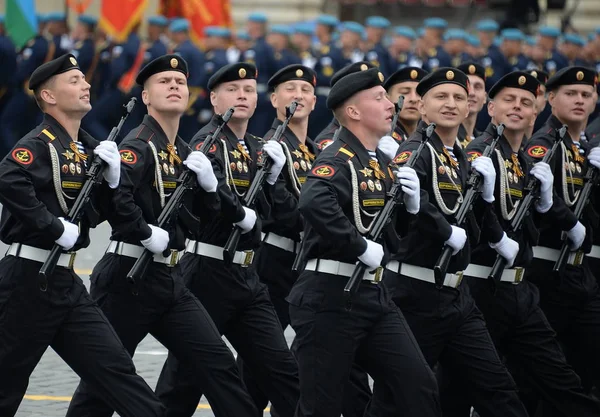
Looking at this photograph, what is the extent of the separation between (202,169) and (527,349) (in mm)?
1924

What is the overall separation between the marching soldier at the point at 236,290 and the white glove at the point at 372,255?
3.32 feet

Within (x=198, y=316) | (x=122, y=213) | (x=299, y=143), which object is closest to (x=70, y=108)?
(x=122, y=213)

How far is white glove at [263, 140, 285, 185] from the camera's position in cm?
788

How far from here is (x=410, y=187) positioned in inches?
265

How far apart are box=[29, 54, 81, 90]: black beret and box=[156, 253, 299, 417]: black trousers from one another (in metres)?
1.28

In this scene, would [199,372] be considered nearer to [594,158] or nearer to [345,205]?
[345,205]

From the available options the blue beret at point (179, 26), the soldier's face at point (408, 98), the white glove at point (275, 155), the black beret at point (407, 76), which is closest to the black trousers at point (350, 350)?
the white glove at point (275, 155)

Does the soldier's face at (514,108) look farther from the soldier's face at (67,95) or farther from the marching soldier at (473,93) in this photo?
the soldier's face at (67,95)

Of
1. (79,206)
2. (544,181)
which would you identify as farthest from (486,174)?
(79,206)

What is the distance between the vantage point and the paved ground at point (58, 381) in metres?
8.17

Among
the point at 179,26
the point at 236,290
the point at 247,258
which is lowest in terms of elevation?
the point at 236,290

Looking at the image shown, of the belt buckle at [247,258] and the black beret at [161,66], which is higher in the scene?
the black beret at [161,66]

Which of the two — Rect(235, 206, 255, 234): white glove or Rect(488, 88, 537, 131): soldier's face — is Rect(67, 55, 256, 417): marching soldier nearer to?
Rect(235, 206, 255, 234): white glove

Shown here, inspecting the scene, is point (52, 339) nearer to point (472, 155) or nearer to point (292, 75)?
point (472, 155)
